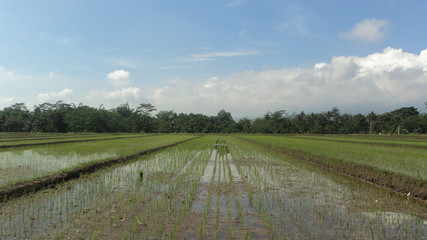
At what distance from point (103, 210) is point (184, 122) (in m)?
62.5

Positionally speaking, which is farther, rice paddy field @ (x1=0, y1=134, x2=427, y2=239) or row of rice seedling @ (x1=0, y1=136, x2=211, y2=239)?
rice paddy field @ (x1=0, y1=134, x2=427, y2=239)

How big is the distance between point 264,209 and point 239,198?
92 centimetres

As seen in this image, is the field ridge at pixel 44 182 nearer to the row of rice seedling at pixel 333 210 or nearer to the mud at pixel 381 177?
the row of rice seedling at pixel 333 210

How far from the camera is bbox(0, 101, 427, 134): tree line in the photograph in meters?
52.5

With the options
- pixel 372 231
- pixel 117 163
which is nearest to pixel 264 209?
pixel 372 231

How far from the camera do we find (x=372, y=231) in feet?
13.9

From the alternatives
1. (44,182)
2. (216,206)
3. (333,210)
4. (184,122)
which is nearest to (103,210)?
(216,206)

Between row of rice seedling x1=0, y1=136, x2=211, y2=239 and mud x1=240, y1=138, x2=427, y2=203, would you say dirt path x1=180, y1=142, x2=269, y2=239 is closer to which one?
row of rice seedling x1=0, y1=136, x2=211, y2=239

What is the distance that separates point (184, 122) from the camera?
6731cm

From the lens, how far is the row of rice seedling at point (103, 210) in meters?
4.06

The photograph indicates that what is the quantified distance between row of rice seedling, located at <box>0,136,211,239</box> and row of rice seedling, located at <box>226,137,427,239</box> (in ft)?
5.43

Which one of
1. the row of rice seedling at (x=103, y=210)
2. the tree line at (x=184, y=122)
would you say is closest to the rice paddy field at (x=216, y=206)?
the row of rice seedling at (x=103, y=210)

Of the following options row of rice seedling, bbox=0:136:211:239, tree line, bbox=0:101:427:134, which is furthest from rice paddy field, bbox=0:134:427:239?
tree line, bbox=0:101:427:134

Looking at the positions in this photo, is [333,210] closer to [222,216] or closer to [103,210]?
[222,216]
